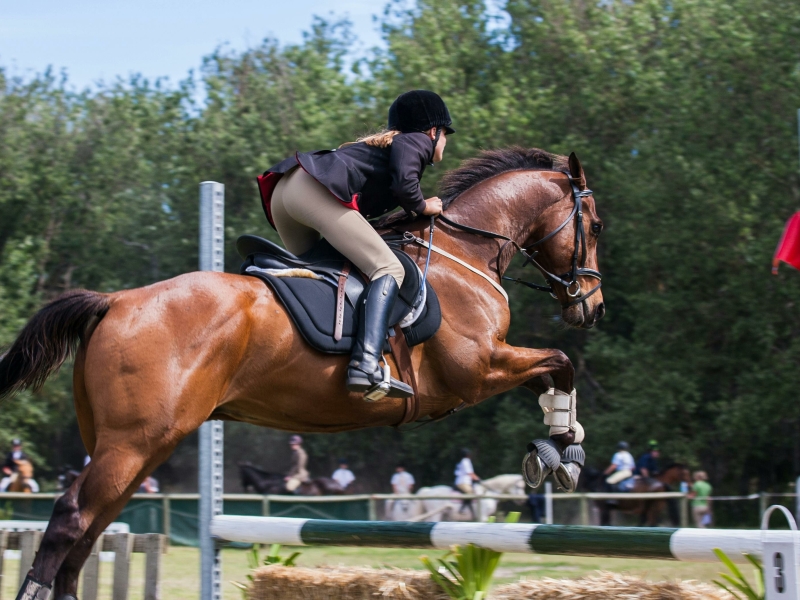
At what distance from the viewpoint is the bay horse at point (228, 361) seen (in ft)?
13.0

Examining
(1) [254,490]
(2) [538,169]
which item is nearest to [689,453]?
(1) [254,490]

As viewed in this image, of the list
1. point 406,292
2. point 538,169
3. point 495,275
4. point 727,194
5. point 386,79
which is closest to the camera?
point 406,292

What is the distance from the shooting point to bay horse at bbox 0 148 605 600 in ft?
13.0

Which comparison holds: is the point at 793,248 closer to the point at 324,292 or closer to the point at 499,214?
the point at 499,214

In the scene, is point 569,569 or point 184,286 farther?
point 569,569

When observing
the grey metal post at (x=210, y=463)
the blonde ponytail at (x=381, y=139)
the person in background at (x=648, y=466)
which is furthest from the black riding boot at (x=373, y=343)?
the person in background at (x=648, y=466)

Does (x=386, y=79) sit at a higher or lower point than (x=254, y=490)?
higher

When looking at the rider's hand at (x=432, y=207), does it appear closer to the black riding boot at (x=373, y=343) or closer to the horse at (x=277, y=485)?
the black riding boot at (x=373, y=343)

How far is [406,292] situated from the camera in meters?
4.61

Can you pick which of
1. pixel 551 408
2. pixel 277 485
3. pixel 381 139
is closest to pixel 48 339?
pixel 381 139

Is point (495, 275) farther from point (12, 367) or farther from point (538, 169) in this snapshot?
point (12, 367)

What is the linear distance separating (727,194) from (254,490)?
1098 centimetres

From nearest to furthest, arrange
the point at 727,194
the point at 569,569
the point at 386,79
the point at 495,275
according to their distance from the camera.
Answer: the point at 495,275
the point at 569,569
the point at 727,194
the point at 386,79

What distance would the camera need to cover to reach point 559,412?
5.01m
